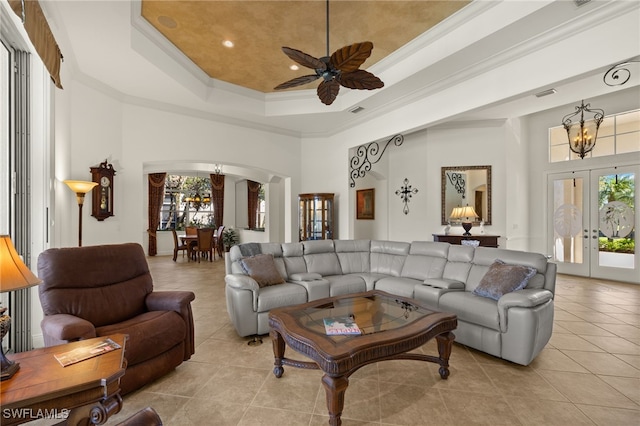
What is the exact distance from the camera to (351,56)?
2.39m

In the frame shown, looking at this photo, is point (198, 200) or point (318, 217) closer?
point (318, 217)

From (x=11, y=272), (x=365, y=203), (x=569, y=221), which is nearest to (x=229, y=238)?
(x=365, y=203)

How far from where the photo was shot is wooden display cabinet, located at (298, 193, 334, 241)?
5949 millimetres

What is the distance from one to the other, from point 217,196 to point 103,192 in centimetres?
656

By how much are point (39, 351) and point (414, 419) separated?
227cm

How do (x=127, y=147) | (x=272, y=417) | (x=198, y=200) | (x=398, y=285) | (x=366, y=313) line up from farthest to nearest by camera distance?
(x=198, y=200)
(x=127, y=147)
(x=398, y=285)
(x=366, y=313)
(x=272, y=417)

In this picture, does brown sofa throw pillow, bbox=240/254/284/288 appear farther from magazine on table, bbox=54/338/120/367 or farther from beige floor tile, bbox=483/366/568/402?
beige floor tile, bbox=483/366/568/402

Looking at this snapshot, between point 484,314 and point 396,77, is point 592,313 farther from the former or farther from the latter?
point 396,77

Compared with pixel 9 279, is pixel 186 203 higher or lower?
higher

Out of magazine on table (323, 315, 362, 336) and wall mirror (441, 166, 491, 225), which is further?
wall mirror (441, 166, 491, 225)

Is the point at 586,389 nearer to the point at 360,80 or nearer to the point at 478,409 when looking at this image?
the point at 478,409

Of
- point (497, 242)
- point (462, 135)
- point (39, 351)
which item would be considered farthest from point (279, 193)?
point (39, 351)

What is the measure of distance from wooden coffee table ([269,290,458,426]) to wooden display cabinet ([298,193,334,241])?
3.04 m

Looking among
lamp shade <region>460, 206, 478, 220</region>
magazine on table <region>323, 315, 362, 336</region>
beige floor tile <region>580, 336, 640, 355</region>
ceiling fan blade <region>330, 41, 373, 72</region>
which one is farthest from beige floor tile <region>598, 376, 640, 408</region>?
lamp shade <region>460, 206, 478, 220</region>
